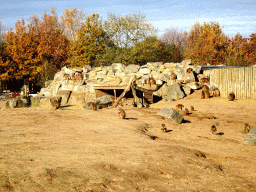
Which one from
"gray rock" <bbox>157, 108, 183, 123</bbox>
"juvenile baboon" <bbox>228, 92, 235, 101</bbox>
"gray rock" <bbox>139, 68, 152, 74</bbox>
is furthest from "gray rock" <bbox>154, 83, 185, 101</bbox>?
"gray rock" <bbox>157, 108, 183, 123</bbox>

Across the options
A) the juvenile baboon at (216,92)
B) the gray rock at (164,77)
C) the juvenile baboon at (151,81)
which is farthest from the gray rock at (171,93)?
the juvenile baboon at (216,92)

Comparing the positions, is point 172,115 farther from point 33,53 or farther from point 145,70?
point 33,53

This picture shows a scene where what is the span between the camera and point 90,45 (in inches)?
1190

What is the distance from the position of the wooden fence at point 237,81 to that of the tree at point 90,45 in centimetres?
1399

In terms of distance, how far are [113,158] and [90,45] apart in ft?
85.3

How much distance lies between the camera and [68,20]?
4425cm

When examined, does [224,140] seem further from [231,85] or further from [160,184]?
[231,85]

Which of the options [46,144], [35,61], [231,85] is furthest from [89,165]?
[35,61]

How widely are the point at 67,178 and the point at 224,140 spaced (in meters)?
6.06

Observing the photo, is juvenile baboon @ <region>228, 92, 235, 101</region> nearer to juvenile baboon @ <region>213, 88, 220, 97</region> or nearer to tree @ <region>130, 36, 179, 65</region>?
juvenile baboon @ <region>213, 88, 220, 97</region>

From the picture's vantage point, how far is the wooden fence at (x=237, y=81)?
16.8 meters

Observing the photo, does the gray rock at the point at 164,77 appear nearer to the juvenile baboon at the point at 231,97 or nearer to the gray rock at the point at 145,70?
the gray rock at the point at 145,70

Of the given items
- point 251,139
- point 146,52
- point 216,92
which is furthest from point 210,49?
point 251,139

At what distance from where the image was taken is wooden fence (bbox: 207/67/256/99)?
55.0 ft
